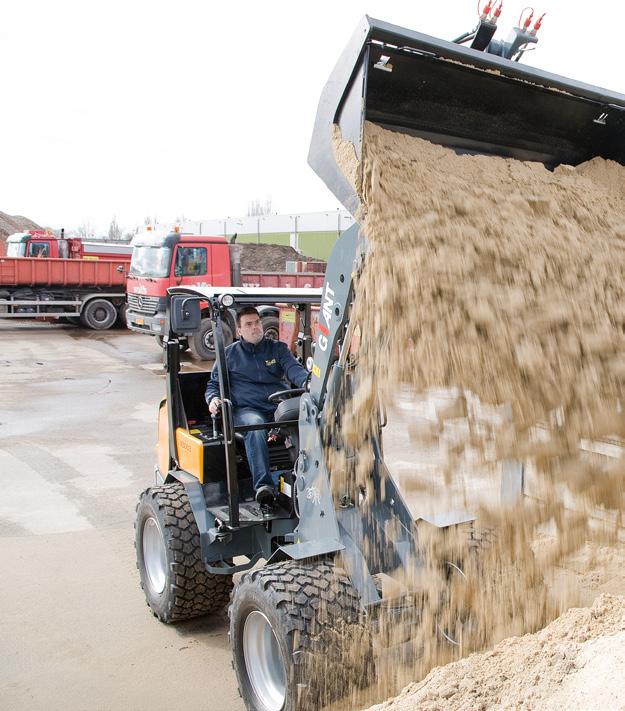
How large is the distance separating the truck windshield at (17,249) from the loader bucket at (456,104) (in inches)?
822

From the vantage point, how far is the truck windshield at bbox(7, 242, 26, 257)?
21969 mm

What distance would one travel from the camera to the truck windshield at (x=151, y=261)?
15578 millimetres

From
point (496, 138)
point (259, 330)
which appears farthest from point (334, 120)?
point (259, 330)

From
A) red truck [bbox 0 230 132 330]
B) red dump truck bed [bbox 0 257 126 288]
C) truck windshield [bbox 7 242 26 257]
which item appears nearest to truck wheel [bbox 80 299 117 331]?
red truck [bbox 0 230 132 330]

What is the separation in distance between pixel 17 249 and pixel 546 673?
22.4 meters

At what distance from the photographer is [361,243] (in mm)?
2906

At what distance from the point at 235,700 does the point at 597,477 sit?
2090 millimetres

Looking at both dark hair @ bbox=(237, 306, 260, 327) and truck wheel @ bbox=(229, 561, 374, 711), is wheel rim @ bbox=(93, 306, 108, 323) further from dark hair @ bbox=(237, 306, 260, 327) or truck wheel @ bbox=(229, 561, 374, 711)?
truck wheel @ bbox=(229, 561, 374, 711)

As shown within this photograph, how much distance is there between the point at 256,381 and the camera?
430 cm

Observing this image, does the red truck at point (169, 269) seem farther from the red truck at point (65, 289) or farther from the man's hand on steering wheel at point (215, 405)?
the man's hand on steering wheel at point (215, 405)

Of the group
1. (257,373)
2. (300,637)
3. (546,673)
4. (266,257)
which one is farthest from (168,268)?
(266,257)

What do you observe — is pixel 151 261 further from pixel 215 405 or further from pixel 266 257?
pixel 266 257

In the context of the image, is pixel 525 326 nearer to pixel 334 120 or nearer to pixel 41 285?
pixel 334 120

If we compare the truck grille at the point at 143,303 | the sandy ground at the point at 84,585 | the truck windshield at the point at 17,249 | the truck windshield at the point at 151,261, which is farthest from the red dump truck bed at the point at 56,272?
the sandy ground at the point at 84,585
